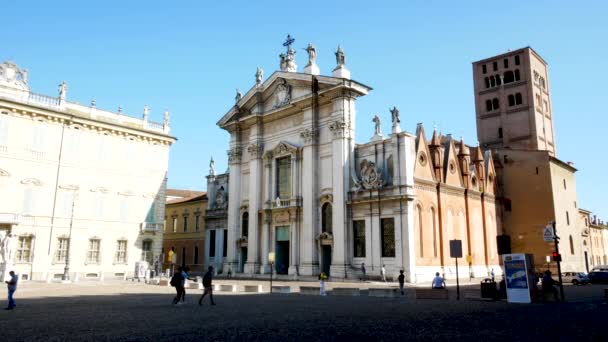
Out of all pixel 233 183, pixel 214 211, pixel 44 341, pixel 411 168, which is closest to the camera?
pixel 44 341

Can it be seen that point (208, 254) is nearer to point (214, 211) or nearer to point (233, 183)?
point (214, 211)

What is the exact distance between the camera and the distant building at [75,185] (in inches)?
1359

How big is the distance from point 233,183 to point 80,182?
44.4 feet

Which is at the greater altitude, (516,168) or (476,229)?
(516,168)

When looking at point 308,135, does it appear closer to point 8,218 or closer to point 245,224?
point 245,224

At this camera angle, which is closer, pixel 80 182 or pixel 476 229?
pixel 80 182

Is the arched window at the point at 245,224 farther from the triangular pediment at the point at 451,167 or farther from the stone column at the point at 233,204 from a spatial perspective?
the triangular pediment at the point at 451,167

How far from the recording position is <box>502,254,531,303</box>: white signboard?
18.0 metres

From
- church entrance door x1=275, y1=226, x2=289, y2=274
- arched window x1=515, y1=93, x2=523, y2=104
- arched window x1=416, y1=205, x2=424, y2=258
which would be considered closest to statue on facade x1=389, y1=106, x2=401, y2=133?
arched window x1=416, y1=205, x2=424, y2=258

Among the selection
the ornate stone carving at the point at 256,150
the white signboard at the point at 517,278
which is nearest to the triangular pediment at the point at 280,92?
the ornate stone carving at the point at 256,150

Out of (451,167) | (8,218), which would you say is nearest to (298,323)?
(8,218)

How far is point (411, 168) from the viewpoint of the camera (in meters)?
34.0

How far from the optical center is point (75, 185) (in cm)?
3784

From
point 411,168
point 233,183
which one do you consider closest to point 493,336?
point 411,168
